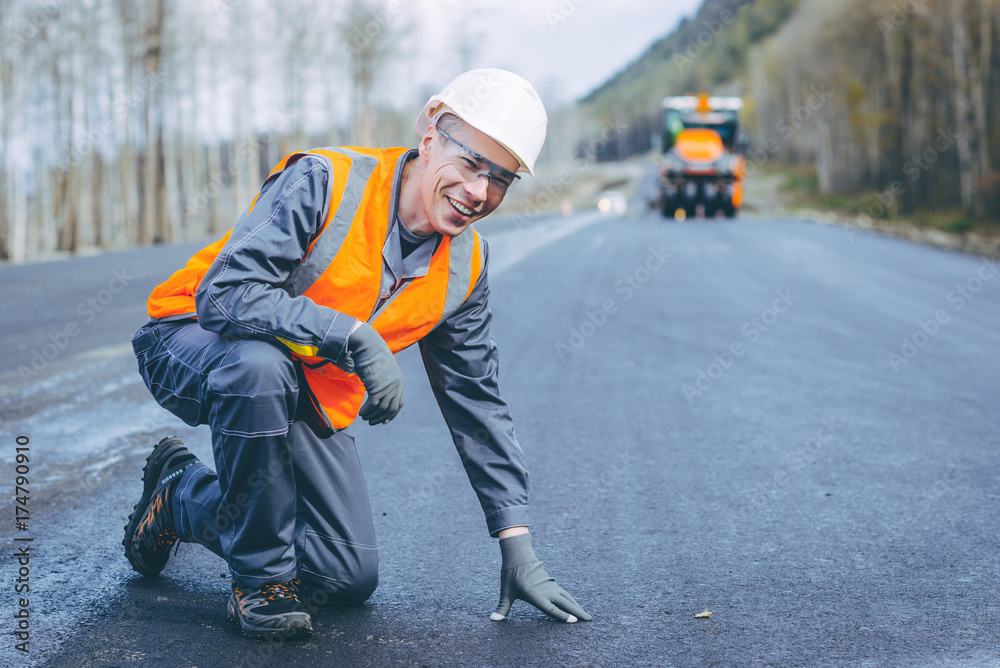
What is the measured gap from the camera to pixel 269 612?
7.82ft

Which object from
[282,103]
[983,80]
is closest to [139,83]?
[282,103]

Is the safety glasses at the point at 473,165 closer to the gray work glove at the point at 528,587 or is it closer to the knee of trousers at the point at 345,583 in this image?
the gray work glove at the point at 528,587

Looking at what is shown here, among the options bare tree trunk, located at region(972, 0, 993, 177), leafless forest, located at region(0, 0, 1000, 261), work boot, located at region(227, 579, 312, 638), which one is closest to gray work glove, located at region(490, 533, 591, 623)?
work boot, located at region(227, 579, 312, 638)

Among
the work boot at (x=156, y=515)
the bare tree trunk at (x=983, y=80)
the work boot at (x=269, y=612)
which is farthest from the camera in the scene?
the bare tree trunk at (x=983, y=80)

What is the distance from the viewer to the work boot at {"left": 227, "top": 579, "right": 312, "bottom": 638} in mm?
2369

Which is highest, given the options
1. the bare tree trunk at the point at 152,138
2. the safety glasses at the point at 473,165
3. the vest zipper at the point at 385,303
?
the safety glasses at the point at 473,165

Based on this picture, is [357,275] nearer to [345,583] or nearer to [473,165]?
[473,165]

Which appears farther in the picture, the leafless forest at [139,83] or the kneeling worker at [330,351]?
the leafless forest at [139,83]

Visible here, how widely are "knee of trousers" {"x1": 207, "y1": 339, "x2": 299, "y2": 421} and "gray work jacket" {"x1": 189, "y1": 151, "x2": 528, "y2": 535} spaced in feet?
0.16

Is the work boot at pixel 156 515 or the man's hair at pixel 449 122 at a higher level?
the man's hair at pixel 449 122

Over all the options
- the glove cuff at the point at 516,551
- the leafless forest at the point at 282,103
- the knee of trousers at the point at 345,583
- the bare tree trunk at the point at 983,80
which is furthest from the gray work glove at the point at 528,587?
the bare tree trunk at the point at 983,80

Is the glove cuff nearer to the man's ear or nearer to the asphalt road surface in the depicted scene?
the asphalt road surface

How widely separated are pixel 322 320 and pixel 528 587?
939 millimetres

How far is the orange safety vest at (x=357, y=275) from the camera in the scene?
2.44 m
